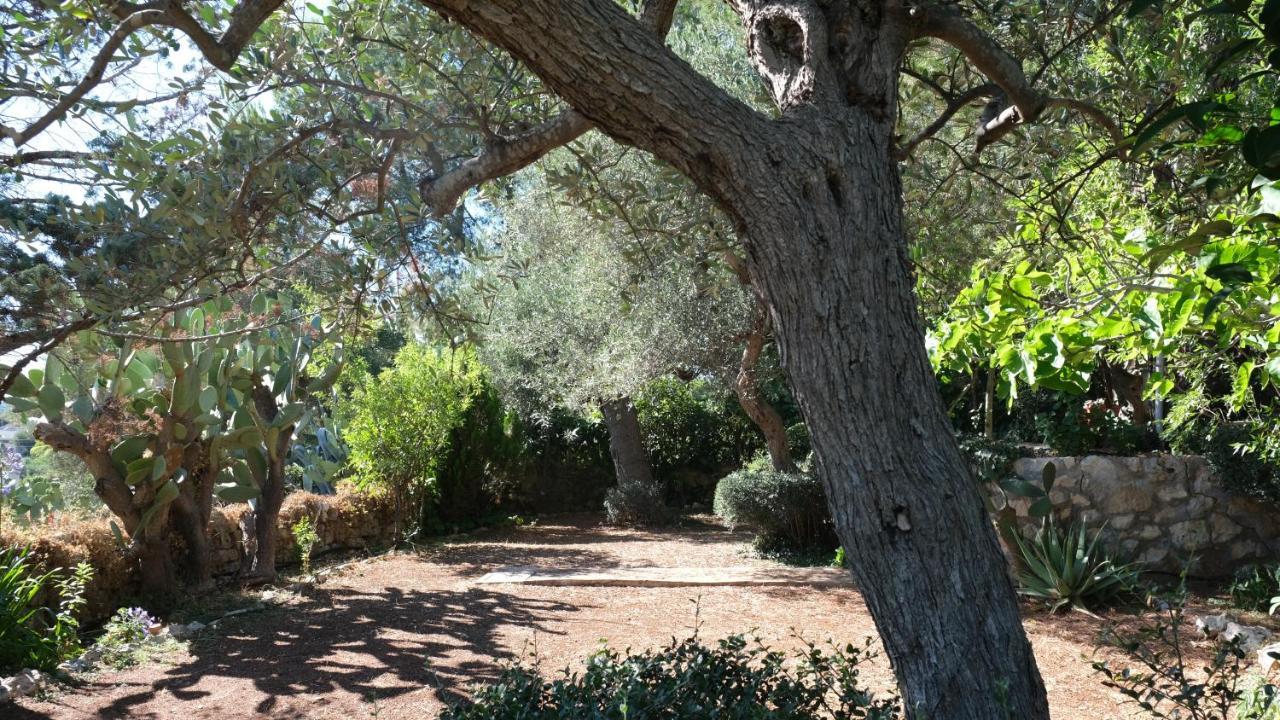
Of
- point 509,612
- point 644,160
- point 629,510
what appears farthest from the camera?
point 629,510

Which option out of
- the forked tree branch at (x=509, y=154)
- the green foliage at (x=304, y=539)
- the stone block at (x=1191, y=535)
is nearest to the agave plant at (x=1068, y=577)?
the stone block at (x=1191, y=535)

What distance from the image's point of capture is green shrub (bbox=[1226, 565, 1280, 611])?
6633 millimetres

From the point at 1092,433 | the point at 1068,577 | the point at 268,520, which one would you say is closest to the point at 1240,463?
the point at 1092,433

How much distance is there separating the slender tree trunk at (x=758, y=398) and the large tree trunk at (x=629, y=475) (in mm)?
3054

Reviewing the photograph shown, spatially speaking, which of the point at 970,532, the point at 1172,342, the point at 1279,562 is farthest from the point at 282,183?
the point at 1279,562

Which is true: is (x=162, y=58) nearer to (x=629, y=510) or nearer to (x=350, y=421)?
(x=350, y=421)

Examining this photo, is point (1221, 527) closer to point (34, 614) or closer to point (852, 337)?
point (852, 337)

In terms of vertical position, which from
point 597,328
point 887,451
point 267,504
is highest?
point 597,328

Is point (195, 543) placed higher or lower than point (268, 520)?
lower

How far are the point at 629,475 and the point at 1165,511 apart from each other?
7.66 m

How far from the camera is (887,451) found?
218 cm

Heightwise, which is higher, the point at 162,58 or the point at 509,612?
the point at 162,58

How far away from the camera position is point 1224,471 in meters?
7.27

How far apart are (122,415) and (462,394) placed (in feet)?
16.6
